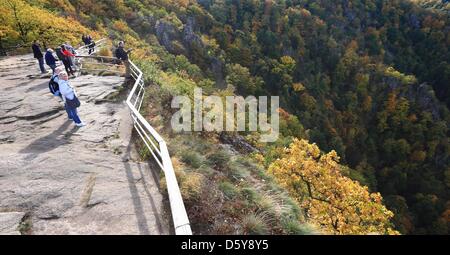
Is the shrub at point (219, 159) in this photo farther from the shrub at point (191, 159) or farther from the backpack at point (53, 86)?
the backpack at point (53, 86)

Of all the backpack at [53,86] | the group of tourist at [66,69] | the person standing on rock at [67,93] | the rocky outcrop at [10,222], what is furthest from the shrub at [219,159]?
the backpack at [53,86]

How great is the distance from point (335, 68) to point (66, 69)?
103m

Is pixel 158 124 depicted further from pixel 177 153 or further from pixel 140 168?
pixel 140 168

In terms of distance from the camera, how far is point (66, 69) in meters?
15.7

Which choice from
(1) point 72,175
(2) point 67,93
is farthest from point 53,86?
(1) point 72,175

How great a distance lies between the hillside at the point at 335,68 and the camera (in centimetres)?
4453

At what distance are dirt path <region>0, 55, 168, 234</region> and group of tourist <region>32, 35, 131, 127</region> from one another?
650mm

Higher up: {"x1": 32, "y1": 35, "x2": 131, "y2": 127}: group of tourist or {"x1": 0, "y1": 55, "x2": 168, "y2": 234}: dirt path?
{"x1": 32, "y1": 35, "x2": 131, "y2": 127}: group of tourist

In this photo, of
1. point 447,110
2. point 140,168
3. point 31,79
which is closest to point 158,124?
point 140,168

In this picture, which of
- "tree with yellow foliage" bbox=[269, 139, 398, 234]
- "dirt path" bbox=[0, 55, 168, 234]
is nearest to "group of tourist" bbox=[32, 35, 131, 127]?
"dirt path" bbox=[0, 55, 168, 234]

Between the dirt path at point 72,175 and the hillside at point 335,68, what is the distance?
14.9 metres

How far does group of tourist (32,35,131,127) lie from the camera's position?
950 cm

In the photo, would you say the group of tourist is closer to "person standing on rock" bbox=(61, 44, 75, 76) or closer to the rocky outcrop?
"person standing on rock" bbox=(61, 44, 75, 76)

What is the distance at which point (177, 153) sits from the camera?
26.9 feet
